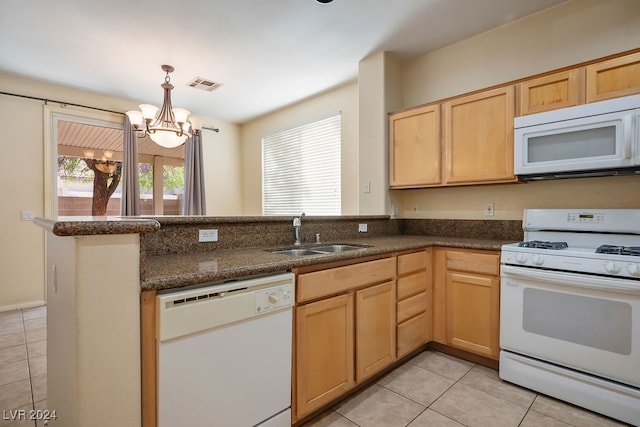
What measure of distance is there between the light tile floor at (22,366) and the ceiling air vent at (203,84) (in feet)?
10.0

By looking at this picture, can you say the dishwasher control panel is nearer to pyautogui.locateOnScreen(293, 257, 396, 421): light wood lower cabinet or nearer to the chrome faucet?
pyautogui.locateOnScreen(293, 257, 396, 421): light wood lower cabinet

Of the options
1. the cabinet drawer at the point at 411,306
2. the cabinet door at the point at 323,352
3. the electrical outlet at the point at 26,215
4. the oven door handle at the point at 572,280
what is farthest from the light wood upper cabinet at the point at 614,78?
A: the electrical outlet at the point at 26,215

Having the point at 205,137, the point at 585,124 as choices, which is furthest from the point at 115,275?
the point at 205,137

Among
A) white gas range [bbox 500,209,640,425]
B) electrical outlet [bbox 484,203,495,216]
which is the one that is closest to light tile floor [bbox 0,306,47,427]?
white gas range [bbox 500,209,640,425]

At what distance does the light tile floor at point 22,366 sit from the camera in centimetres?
178

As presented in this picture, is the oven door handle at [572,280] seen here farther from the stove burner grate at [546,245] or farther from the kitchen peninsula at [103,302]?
the kitchen peninsula at [103,302]

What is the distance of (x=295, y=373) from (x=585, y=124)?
2.26 m

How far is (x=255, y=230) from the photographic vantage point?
6.95ft

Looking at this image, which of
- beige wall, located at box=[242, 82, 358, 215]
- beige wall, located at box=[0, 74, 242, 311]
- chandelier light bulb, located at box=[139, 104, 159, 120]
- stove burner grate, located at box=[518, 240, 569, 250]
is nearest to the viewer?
stove burner grate, located at box=[518, 240, 569, 250]

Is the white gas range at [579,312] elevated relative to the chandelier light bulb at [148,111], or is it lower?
lower

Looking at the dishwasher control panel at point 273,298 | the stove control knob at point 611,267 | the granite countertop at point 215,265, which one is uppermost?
the granite countertop at point 215,265

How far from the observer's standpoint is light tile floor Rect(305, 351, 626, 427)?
1.68 m

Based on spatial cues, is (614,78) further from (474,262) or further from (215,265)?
(215,265)

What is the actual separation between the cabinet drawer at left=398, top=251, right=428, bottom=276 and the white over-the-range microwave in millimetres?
906
